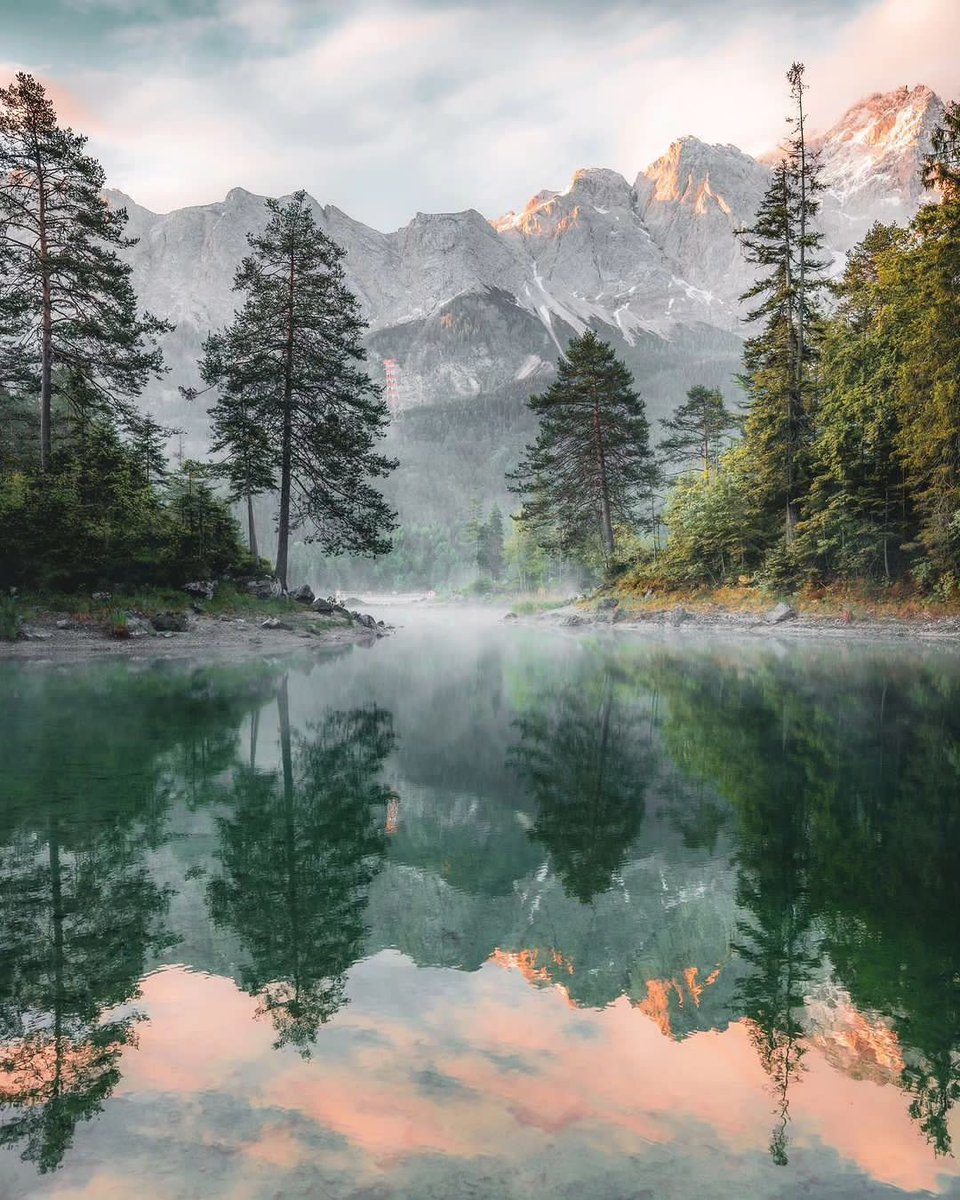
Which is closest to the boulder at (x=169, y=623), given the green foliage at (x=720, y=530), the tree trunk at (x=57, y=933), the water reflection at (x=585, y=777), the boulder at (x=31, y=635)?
the boulder at (x=31, y=635)

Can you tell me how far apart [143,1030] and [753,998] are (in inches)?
140

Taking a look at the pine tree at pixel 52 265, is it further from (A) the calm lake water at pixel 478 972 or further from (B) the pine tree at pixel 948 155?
(B) the pine tree at pixel 948 155

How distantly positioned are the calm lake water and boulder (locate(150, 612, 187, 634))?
18.2 metres

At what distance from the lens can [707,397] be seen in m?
68.7

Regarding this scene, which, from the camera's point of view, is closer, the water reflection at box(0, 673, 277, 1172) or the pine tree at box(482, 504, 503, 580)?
the water reflection at box(0, 673, 277, 1172)

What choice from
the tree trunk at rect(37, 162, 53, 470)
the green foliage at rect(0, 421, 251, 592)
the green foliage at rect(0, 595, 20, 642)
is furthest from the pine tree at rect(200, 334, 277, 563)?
the green foliage at rect(0, 595, 20, 642)

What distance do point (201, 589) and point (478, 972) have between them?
97.1 feet

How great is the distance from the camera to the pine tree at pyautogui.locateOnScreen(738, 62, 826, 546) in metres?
40.3

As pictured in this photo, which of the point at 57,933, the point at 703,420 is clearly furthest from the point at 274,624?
the point at 703,420

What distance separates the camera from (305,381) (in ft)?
125

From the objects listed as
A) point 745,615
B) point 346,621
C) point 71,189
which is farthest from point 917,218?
point 71,189

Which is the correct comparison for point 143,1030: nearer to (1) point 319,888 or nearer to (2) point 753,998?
(1) point 319,888

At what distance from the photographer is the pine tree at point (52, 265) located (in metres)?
28.7

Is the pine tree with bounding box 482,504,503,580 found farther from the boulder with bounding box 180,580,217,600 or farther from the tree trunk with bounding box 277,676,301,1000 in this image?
the tree trunk with bounding box 277,676,301,1000
